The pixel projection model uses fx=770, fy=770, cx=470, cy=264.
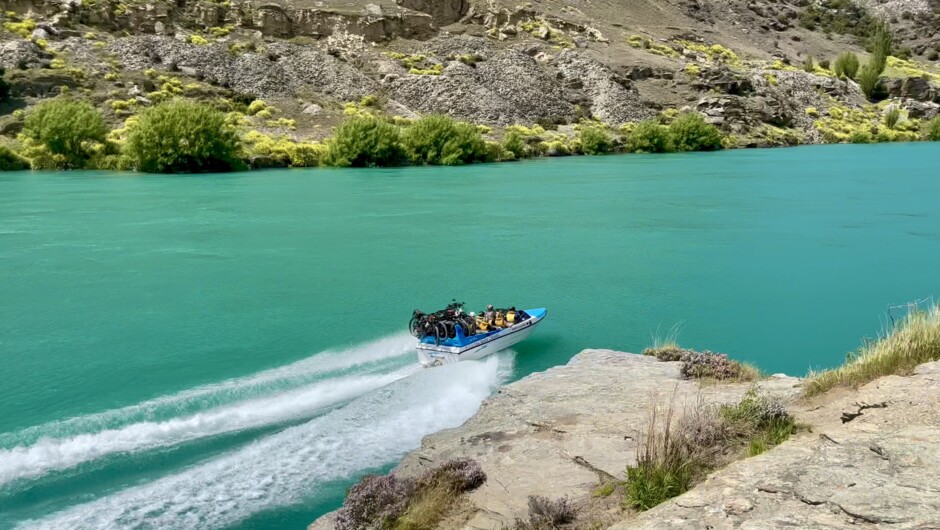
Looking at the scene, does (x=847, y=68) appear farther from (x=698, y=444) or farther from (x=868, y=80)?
(x=698, y=444)

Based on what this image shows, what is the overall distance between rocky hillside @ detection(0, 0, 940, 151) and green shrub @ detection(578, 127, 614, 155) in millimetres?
4154

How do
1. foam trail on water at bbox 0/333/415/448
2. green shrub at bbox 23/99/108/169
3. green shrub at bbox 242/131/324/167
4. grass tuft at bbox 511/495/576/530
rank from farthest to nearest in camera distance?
green shrub at bbox 242/131/324/167
green shrub at bbox 23/99/108/169
foam trail on water at bbox 0/333/415/448
grass tuft at bbox 511/495/576/530

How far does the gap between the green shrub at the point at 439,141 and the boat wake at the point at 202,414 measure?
181 feet

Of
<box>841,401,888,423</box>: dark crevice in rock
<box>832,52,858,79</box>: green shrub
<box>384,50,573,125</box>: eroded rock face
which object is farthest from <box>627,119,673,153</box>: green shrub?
<box>841,401,888,423</box>: dark crevice in rock

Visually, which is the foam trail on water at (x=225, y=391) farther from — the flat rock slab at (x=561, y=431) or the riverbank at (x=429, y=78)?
the riverbank at (x=429, y=78)

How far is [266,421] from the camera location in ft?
47.3

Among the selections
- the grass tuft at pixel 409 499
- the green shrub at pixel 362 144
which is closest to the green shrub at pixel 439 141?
the green shrub at pixel 362 144

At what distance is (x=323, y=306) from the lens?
22766 mm

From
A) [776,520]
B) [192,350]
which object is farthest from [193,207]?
[776,520]

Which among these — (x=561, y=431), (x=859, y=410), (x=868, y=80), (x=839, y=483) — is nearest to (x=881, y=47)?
(x=868, y=80)

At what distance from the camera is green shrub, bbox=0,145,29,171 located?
211 ft

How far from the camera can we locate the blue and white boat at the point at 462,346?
1747cm

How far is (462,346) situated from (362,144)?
5364 cm

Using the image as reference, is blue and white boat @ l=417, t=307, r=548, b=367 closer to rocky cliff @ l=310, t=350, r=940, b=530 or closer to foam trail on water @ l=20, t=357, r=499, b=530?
foam trail on water @ l=20, t=357, r=499, b=530
